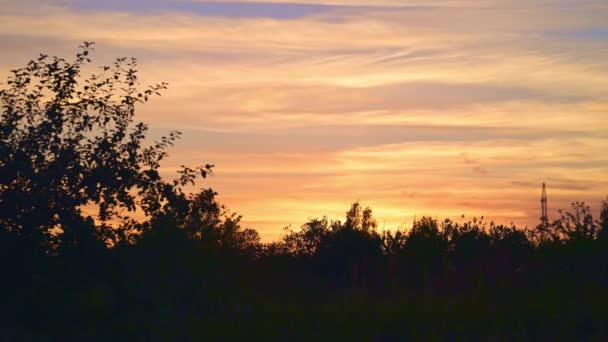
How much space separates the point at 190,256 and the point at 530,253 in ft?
25.6

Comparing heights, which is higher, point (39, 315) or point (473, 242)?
point (473, 242)

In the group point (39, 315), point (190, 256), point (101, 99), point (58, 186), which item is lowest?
point (39, 315)

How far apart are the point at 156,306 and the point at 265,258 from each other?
347 centimetres

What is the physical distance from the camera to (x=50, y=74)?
21.3 meters

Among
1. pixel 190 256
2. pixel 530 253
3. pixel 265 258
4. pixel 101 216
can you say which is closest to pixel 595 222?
pixel 530 253

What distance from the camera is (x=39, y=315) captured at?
1844 cm

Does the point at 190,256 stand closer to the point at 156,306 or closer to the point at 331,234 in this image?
the point at 156,306

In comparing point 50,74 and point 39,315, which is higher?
point 50,74

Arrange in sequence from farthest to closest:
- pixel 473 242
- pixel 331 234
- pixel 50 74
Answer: pixel 331 234, pixel 473 242, pixel 50 74

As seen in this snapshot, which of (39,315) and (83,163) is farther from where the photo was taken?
(83,163)

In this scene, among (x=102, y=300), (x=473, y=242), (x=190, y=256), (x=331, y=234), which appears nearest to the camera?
(x=102, y=300)

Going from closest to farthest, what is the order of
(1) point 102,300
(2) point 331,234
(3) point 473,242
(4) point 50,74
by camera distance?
1. (1) point 102,300
2. (4) point 50,74
3. (3) point 473,242
4. (2) point 331,234

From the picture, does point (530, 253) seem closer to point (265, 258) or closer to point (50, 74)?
point (265, 258)

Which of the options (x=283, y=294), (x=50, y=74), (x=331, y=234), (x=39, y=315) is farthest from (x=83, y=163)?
(x=331, y=234)
